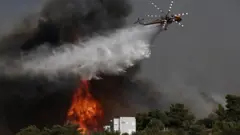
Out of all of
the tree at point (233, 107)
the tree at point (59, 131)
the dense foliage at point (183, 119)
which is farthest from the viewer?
the tree at point (233, 107)

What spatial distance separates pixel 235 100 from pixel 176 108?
1522 cm

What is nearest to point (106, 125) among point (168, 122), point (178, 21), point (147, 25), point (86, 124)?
point (86, 124)

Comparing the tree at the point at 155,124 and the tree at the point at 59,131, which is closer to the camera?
the tree at the point at 59,131

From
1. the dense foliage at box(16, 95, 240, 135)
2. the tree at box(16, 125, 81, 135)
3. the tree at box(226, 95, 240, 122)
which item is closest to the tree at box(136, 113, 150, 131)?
the dense foliage at box(16, 95, 240, 135)

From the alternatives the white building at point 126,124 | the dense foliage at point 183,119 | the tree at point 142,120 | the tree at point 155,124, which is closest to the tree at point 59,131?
the dense foliage at point 183,119

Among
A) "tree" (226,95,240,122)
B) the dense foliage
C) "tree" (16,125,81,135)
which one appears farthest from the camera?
"tree" (226,95,240,122)

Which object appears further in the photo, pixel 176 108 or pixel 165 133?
pixel 176 108

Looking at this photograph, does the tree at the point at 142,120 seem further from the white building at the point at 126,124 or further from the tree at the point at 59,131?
the tree at the point at 59,131

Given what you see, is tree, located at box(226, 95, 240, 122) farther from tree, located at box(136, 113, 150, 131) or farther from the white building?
Result: the white building

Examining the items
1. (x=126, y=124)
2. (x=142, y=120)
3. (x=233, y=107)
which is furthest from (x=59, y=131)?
(x=233, y=107)

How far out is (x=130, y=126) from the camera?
100812 millimetres

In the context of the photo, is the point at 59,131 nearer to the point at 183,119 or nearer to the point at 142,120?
the point at 142,120

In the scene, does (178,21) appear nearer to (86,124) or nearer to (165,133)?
(165,133)

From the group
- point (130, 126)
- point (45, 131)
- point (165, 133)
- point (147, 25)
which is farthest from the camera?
point (130, 126)
